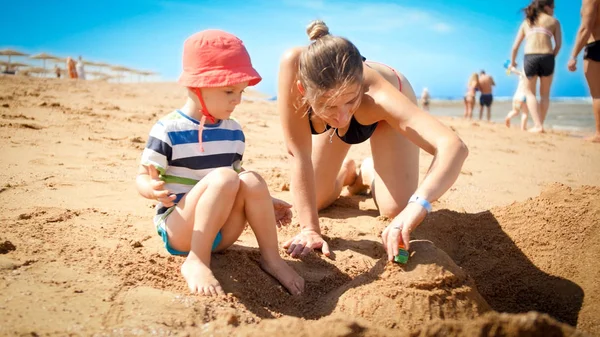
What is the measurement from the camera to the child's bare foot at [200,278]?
185 cm

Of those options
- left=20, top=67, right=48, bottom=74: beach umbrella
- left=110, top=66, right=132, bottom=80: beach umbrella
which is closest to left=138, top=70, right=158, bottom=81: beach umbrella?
left=110, top=66, right=132, bottom=80: beach umbrella

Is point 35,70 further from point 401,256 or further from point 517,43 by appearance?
Result: point 401,256

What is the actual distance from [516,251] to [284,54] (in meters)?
1.76

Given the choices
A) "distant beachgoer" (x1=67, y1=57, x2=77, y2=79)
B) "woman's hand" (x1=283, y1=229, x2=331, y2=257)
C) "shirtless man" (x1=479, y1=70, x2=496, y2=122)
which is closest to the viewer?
"woman's hand" (x1=283, y1=229, x2=331, y2=257)

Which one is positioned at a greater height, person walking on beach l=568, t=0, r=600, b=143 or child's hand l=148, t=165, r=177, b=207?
person walking on beach l=568, t=0, r=600, b=143

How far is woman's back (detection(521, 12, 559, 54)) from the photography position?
293 inches

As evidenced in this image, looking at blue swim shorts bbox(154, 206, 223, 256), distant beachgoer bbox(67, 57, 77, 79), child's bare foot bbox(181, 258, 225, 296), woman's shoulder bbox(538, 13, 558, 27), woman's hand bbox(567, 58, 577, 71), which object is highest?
woman's shoulder bbox(538, 13, 558, 27)

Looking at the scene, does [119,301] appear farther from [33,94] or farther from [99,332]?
[33,94]

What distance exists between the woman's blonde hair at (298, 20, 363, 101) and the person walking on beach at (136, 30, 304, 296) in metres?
0.27

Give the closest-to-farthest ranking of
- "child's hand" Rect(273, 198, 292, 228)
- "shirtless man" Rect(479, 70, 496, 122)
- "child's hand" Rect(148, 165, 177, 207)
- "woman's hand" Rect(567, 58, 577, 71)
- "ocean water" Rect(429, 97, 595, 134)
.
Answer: "child's hand" Rect(148, 165, 177, 207)
"child's hand" Rect(273, 198, 292, 228)
"woman's hand" Rect(567, 58, 577, 71)
"ocean water" Rect(429, 97, 595, 134)
"shirtless man" Rect(479, 70, 496, 122)

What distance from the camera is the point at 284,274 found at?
2174 millimetres

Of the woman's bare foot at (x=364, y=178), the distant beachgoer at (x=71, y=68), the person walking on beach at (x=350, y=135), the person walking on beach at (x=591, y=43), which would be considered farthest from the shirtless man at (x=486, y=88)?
the distant beachgoer at (x=71, y=68)

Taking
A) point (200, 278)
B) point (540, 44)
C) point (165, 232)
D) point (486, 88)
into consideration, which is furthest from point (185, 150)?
point (486, 88)

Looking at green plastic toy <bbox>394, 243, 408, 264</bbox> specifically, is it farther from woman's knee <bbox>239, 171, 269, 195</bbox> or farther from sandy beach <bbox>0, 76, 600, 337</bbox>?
woman's knee <bbox>239, 171, 269, 195</bbox>
